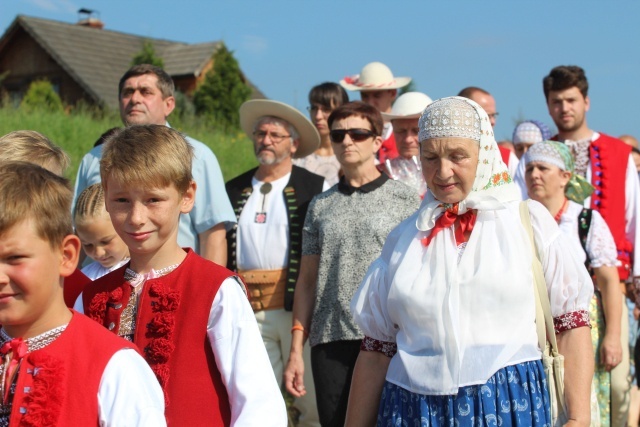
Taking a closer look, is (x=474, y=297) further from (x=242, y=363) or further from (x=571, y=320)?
(x=242, y=363)

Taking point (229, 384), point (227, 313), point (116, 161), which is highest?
point (116, 161)

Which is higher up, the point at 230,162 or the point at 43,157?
the point at 230,162

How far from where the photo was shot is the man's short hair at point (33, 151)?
3029mm

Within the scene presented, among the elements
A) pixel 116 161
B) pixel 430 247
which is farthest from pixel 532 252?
pixel 116 161

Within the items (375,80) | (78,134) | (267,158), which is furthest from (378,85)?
(78,134)

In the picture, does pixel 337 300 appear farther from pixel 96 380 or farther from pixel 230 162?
pixel 230 162

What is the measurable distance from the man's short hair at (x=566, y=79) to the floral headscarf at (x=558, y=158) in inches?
47.8

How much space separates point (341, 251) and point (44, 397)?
268cm

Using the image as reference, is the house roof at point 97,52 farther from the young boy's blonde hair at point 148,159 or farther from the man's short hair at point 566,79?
the young boy's blonde hair at point 148,159

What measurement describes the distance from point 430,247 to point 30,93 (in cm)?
1983

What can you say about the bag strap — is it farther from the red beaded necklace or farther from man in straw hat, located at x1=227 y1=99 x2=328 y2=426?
man in straw hat, located at x1=227 y1=99 x2=328 y2=426

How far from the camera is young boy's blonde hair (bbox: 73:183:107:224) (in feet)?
11.7

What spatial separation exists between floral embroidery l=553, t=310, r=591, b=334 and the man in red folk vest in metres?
2.93

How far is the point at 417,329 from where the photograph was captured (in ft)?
9.49
